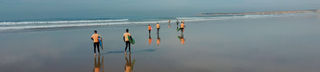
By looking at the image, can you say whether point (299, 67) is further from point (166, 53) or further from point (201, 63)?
point (166, 53)

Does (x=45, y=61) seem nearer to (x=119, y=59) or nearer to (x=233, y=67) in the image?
(x=119, y=59)

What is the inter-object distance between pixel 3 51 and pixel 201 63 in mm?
8631

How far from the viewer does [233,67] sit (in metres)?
9.31

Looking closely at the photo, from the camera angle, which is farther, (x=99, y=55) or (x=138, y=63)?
(x=99, y=55)

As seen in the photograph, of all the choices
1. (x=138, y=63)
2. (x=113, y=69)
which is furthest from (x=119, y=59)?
(x=113, y=69)

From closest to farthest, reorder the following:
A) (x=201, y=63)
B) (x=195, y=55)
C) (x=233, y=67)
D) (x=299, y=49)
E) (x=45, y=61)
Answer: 1. (x=233, y=67)
2. (x=201, y=63)
3. (x=45, y=61)
4. (x=195, y=55)
5. (x=299, y=49)

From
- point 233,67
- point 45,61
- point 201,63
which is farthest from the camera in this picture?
point 45,61

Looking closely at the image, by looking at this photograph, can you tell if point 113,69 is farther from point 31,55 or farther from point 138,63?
point 31,55

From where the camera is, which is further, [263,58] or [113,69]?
[263,58]

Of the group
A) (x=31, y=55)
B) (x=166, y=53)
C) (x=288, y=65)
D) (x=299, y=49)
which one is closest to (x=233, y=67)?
(x=288, y=65)

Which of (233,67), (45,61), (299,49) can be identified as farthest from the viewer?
(299,49)

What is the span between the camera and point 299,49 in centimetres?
1298

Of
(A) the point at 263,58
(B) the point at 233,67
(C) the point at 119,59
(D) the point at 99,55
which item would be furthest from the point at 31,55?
(A) the point at 263,58

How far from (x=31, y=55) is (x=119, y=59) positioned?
144 inches
